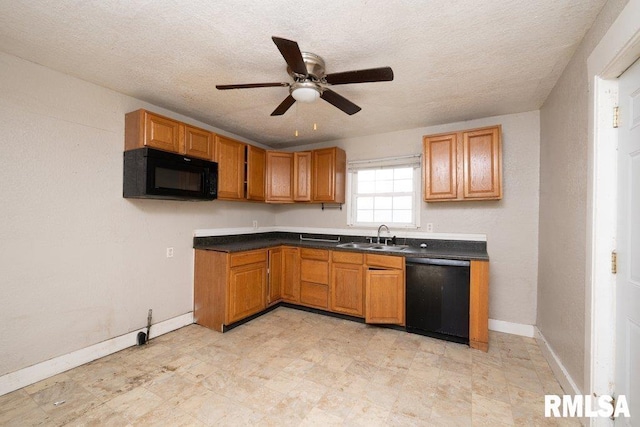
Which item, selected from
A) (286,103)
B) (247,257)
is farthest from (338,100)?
(247,257)

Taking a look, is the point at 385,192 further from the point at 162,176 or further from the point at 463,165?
the point at 162,176

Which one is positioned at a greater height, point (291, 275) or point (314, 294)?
point (291, 275)

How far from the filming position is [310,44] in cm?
180

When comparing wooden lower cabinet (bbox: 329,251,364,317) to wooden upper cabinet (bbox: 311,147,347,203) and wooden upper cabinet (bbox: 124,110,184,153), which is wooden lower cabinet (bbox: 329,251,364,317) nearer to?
wooden upper cabinet (bbox: 311,147,347,203)

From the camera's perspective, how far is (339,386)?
2002 millimetres

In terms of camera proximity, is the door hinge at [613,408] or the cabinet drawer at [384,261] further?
the cabinet drawer at [384,261]

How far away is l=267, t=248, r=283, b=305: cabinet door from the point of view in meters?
3.52

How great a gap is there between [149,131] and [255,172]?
141 centimetres

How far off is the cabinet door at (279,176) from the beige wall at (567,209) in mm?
2996

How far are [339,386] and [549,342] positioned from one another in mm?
1959

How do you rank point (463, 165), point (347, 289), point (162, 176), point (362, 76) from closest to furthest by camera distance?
point (362, 76), point (162, 176), point (463, 165), point (347, 289)

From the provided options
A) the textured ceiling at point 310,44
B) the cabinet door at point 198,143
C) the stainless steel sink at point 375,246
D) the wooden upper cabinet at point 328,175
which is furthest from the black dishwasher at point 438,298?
the cabinet door at point 198,143

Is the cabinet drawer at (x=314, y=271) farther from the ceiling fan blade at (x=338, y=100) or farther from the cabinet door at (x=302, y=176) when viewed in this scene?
the ceiling fan blade at (x=338, y=100)

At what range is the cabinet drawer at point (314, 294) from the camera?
11.2ft
